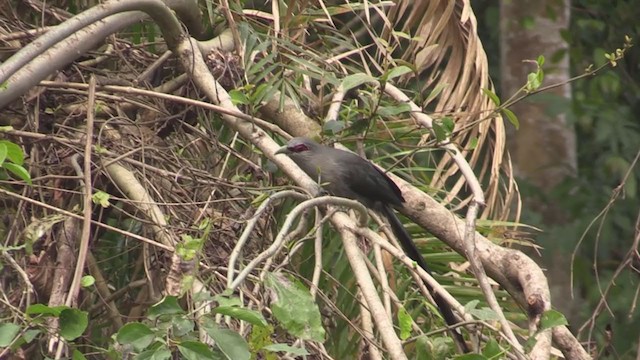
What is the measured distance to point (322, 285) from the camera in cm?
480

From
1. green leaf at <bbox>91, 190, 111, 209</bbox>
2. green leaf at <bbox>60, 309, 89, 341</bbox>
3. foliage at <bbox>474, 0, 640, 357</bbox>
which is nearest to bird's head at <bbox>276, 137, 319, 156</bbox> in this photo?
green leaf at <bbox>91, 190, 111, 209</bbox>

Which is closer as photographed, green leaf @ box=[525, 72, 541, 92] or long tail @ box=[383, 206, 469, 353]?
long tail @ box=[383, 206, 469, 353]

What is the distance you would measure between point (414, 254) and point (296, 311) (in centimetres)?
166

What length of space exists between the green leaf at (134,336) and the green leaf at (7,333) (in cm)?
32

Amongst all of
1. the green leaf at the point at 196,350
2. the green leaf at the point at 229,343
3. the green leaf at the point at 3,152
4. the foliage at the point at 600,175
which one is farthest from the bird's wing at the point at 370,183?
the foliage at the point at 600,175

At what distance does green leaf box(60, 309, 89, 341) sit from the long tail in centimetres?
128

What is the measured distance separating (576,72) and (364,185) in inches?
185

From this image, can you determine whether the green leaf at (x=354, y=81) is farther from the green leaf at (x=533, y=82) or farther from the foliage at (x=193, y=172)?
the green leaf at (x=533, y=82)

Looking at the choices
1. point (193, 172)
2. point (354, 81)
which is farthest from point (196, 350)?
point (193, 172)

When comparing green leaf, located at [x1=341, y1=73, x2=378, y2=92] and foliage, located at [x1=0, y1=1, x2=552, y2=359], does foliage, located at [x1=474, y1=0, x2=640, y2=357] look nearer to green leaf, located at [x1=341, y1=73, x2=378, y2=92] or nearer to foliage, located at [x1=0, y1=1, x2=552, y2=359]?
foliage, located at [x1=0, y1=1, x2=552, y2=359]

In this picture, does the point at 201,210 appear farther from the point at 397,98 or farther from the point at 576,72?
the point at 576,72

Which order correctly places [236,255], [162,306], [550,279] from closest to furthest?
[162,306] < [236,255] < [550,279]

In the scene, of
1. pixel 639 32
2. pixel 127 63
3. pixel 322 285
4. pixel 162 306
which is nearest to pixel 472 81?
pixel 322 285

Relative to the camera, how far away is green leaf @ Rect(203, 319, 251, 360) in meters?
2.65
